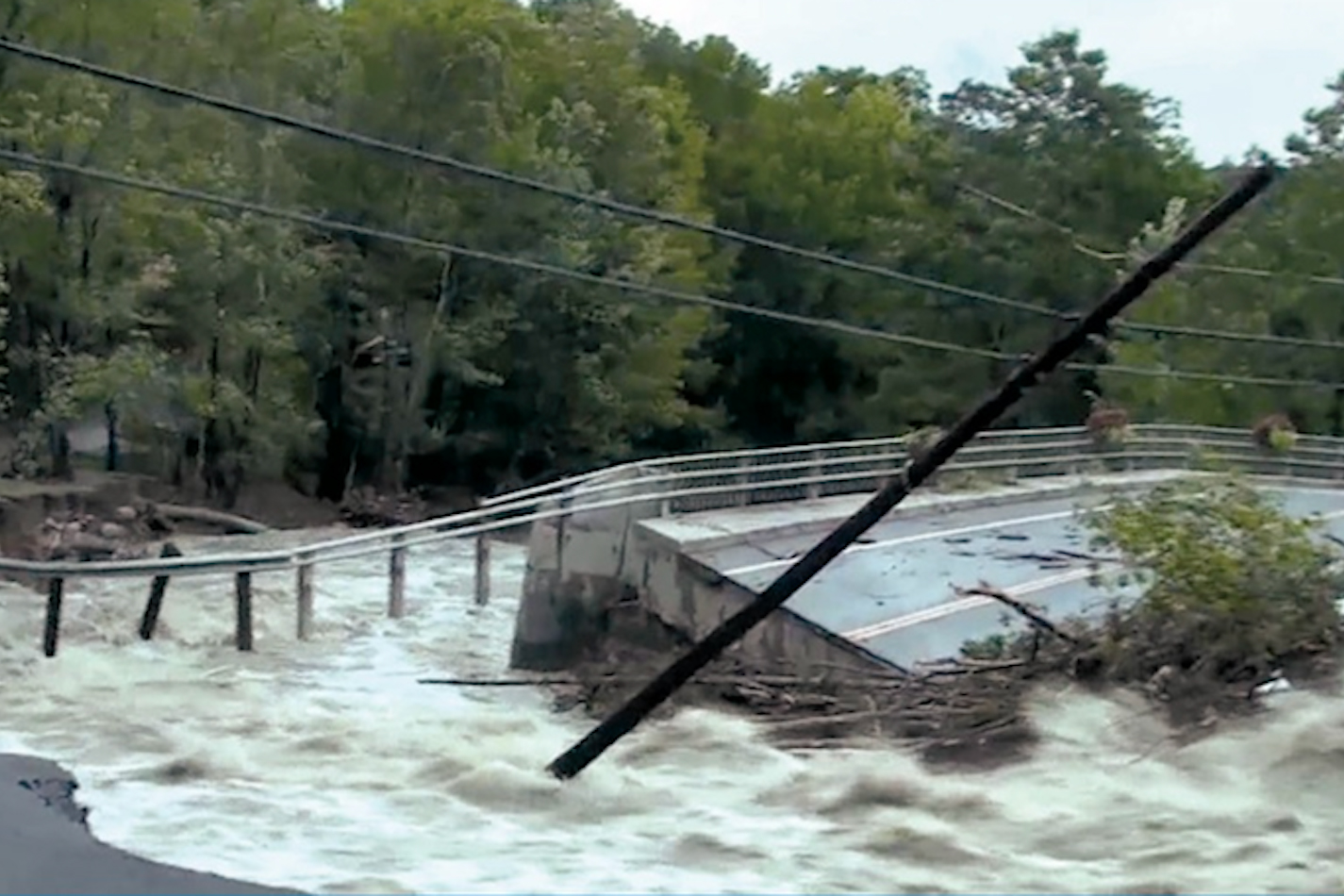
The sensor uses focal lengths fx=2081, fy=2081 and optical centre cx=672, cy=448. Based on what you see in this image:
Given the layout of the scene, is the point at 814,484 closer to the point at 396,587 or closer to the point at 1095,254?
the point at 396,587

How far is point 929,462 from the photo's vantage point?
32.1 feet

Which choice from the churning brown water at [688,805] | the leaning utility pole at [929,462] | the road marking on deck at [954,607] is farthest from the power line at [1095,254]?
the road marking on deck at [954,607]

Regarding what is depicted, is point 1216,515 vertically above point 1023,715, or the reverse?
point 1216,515

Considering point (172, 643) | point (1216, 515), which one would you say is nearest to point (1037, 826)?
point (1216, 515)

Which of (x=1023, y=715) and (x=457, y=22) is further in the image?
(x=457, y=22)

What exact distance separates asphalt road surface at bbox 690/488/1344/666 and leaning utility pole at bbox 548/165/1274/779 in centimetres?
397

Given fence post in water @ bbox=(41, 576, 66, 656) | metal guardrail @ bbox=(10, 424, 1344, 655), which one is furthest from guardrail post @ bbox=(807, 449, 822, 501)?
fence post in water @ bbox=(41, 576, 66, 656)

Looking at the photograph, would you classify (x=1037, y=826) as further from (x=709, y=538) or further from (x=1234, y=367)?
(x=1234, y=367)

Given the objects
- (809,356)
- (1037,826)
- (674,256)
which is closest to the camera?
(1037,826)

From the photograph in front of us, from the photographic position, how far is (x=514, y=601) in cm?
2652

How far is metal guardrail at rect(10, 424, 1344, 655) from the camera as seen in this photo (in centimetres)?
1881

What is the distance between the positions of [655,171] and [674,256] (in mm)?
2209

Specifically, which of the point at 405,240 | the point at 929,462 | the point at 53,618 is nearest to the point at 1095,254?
the point at 929,462

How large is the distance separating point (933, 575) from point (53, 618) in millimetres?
8044
